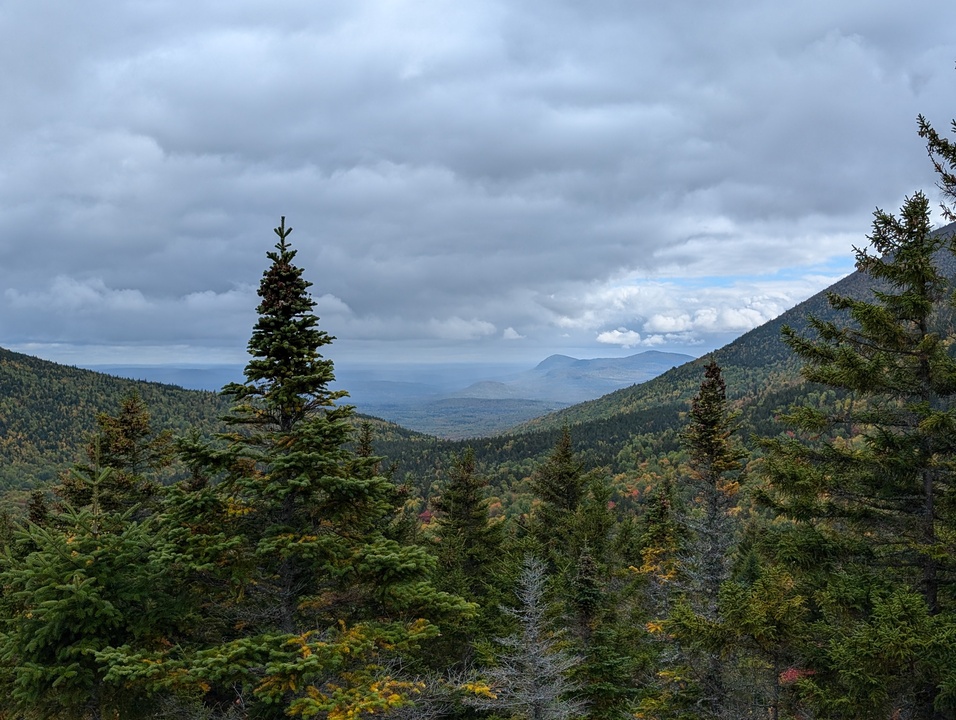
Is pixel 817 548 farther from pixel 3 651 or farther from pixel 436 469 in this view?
pixel 436 469

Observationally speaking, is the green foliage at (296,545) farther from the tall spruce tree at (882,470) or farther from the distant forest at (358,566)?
the tall spruce tree at (882,470)

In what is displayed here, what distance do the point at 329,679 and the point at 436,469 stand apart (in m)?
150

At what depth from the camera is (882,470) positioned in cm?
1020

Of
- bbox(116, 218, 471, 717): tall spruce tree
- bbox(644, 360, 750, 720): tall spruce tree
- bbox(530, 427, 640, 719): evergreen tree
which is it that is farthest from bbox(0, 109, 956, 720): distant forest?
bbox(530, 427, 640, 719): evergreen tree

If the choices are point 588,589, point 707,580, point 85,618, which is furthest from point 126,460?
point 707,580

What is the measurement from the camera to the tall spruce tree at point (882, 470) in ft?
31.0

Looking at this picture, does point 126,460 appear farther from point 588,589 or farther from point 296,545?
point 588,589

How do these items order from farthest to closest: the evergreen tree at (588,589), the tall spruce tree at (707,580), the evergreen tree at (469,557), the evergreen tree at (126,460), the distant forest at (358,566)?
the evergreen tree at (126,460) < the evergreen tree at (469,557) < the evergreen tree at (588,589) < the tall spruce tree at (707,580) < the distant forest at (358,566)

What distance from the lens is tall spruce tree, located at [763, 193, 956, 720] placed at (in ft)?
31.0

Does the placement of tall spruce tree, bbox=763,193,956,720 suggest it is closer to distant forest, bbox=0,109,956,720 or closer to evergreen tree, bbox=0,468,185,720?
distant forest, bbox=0,109,956,720

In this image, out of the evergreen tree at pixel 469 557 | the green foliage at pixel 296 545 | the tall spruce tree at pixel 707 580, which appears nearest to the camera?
the green foliage at pixel 296 545

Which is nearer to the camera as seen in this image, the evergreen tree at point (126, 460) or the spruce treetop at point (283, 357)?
the spruce treetop at point (283, 357)

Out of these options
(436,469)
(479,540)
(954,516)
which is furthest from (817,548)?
(436,469)

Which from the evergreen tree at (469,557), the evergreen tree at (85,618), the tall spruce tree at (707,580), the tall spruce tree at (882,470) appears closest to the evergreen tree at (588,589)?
the tall spruce tree at (707,580)
